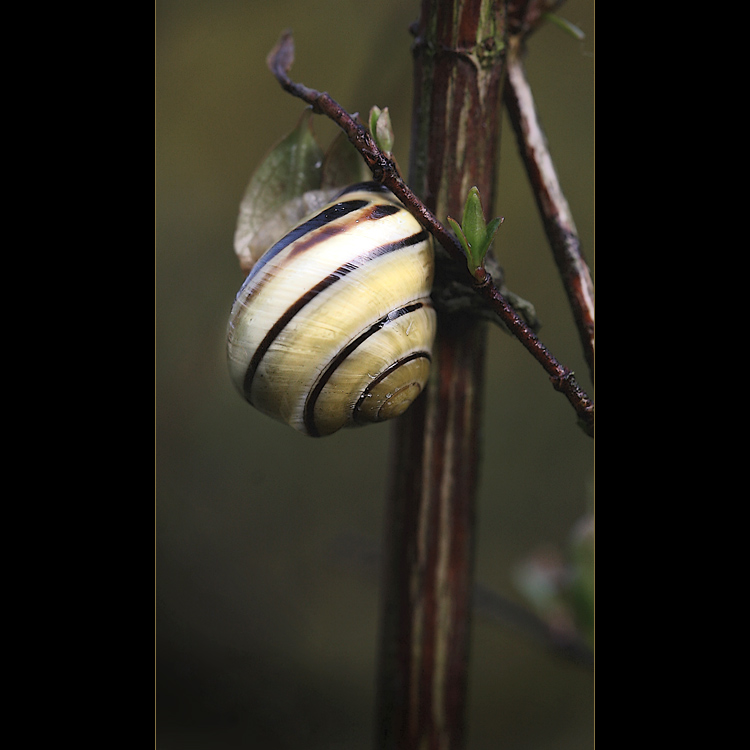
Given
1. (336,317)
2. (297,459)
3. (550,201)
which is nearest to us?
(336,317)

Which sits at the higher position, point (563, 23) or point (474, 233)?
point (563, 23)

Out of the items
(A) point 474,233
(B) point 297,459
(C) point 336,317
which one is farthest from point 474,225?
(B) point 297,459

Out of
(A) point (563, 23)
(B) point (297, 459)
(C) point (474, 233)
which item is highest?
(A) point (563, 23)

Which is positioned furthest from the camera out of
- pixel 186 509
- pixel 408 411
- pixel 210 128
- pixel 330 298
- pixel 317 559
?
pixel 317 559

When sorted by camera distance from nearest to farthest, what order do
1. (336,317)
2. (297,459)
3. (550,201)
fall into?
(336,317) → (550,201) → (297,459)

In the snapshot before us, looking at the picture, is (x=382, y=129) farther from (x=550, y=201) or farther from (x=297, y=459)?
(x=297, y=459)
